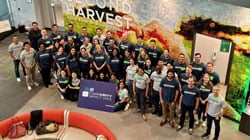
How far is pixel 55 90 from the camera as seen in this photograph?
36.2 ft

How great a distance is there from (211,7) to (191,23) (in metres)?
0.77

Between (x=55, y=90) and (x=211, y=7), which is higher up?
(x=211, y=7)

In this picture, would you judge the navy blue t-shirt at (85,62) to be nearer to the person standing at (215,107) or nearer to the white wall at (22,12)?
the person standing at (215,107)

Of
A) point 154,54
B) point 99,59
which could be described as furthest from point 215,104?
point 99,59

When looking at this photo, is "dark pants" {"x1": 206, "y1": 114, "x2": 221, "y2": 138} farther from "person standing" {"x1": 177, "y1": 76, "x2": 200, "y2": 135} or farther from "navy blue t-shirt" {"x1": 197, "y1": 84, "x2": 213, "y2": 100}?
"navy blue t-shirt" {"x1": 197, "y1": 84, "x2": 213, "y2": 100}

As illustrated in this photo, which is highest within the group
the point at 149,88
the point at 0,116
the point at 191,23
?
the point at 191,23

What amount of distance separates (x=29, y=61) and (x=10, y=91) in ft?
3.72

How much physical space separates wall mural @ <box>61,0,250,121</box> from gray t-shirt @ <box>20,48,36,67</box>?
2.32 m

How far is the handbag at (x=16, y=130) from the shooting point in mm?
8781

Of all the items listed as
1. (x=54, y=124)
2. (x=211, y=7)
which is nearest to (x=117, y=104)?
(x=54, y=124)

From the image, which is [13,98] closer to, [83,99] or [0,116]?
[0,116]

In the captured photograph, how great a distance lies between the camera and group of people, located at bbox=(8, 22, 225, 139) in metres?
8.71

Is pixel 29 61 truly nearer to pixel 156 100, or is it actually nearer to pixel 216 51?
pixel 156 100

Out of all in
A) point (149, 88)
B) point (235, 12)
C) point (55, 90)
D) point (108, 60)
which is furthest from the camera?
point (55, 90)
